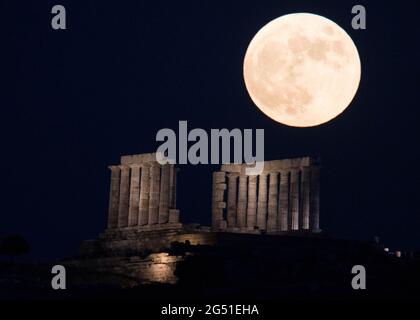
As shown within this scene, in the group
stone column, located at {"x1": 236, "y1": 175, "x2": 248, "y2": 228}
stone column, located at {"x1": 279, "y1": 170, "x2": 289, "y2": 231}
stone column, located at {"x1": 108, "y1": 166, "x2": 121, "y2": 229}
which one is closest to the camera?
stone column, located at {"x1": 279, "y1": 170, "x2": 289, "y2": 231}

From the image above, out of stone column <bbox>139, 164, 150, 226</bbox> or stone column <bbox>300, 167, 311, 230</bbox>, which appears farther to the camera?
stone column <bbox>139, 164, 150, 226</bbox>

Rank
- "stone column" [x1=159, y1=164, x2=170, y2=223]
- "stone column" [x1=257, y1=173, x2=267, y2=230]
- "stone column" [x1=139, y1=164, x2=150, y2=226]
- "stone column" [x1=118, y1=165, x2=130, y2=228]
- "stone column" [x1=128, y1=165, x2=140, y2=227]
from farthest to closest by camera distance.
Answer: "stone column" [x1=118, y1=165, x2=130, y2=228] → "stone column" [x1=128, y1=165, x2=140, y2=227] → "stone column" [x1=139, y1=164, x2=150, y2=226] → "stone column" [x1=257, y1=173, x2=267, y2=230] → "stone column" [x1=159, y1=164, x2=170, y2=223]

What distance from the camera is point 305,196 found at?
341ft

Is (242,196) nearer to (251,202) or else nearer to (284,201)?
(251,202)

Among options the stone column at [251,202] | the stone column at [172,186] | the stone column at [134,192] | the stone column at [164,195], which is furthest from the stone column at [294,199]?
the stone column at [134,192]

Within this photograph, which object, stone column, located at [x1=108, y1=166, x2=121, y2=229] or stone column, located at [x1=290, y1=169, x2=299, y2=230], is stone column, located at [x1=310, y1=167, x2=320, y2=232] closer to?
stone column, located at [x1=290, y1=169, x2=299, y2=230]

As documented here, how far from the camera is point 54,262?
9881 cm

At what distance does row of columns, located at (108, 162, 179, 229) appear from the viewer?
104 m

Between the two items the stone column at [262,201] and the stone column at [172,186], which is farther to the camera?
the stone column at [262,201]

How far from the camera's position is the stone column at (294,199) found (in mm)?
104144

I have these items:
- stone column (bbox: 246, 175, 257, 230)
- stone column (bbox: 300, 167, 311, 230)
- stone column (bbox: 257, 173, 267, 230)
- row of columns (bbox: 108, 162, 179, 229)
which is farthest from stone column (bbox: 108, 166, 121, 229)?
stone column (bbox: 300, 167, 311, 230)

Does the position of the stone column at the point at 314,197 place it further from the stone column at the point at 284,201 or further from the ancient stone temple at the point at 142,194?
the ancient stone temple at the point at 142,194
